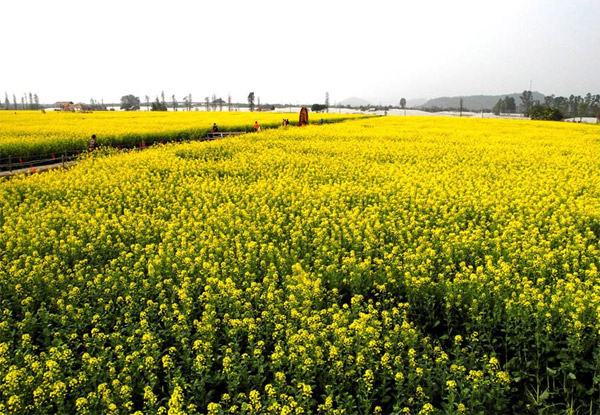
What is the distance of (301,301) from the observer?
21.1 feet

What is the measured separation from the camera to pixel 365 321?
18.3 feet

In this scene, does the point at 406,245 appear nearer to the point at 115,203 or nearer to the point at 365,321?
the point at 365,321

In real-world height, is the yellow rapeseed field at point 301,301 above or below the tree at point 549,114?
below

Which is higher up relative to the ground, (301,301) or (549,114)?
(549,114)

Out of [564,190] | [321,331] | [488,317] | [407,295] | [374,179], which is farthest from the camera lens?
[374,179]

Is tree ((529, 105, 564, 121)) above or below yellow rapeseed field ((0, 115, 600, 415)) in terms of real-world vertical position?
above

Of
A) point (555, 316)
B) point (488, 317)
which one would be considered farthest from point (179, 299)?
point (555, 316)

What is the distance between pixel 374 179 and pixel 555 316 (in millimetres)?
10225

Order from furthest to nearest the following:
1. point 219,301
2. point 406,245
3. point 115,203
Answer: point 115,203 < point 406,245 < point 219,301

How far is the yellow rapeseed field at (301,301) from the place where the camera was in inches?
186

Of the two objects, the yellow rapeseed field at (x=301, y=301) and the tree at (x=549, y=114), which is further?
the tree at (x=549, y=114)

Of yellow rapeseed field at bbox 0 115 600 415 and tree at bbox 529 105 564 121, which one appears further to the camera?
tree at bbox 529 105 564 121

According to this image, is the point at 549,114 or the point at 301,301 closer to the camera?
the point at 301,301

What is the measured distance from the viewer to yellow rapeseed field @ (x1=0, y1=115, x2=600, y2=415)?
4730mm
